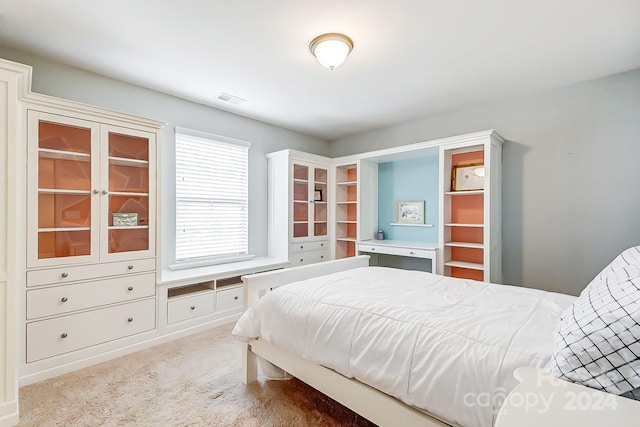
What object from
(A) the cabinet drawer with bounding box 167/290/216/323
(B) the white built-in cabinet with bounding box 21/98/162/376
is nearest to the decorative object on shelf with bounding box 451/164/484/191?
(A) the cabinet drawer with bounding box 167/290/216/323

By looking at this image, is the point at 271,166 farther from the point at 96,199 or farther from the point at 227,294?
the point at 96,199

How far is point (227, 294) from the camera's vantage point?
3289 millimetres

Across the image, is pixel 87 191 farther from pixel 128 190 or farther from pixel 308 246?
pixel 308 246

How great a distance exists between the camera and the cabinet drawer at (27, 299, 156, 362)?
7.04 feet

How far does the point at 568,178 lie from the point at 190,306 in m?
3.95

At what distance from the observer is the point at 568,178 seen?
297 cm

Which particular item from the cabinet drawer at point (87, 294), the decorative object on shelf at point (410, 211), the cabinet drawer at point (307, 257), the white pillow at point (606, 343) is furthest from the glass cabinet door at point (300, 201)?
the white pillow at point (606, 343)

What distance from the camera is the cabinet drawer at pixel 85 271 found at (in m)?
2.16

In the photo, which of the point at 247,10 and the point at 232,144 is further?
the point at 232,144

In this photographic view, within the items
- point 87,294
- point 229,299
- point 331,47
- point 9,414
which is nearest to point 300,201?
point 229,299

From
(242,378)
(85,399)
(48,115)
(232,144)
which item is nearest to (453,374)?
(242,378)

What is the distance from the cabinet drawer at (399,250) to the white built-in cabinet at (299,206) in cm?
70

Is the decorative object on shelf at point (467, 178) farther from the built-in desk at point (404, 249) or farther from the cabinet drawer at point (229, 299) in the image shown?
the cabinet drawer at point (229, 299)

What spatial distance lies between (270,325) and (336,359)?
1.69 ft
